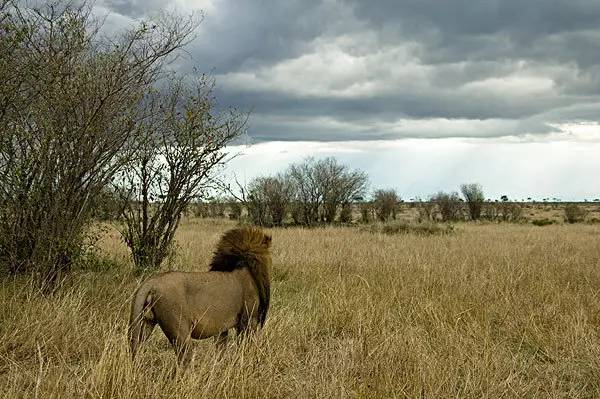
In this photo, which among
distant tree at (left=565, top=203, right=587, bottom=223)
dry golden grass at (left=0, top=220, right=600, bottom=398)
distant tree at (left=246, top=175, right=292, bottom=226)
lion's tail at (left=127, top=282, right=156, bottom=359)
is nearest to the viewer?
dry golden grass at (left=0, top=220, right=600, bottom=398)

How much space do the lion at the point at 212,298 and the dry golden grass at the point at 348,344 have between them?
21cm

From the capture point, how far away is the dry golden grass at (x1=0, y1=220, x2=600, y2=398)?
166 inches

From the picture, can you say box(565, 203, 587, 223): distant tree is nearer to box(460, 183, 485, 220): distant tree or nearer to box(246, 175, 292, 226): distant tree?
box(460, 183, 485, 220): distant tree

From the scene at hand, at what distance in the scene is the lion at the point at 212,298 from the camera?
450 centimetres

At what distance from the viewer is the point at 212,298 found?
4.83m

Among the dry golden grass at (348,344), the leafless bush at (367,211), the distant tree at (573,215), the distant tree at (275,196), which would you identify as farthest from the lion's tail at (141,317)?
Answer: the distant tree at (573,215)

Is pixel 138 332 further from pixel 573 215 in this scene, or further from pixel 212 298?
Answer: pixel 573 215

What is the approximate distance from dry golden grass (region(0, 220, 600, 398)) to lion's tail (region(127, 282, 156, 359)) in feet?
0.45

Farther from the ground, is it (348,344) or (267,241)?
(267,241)

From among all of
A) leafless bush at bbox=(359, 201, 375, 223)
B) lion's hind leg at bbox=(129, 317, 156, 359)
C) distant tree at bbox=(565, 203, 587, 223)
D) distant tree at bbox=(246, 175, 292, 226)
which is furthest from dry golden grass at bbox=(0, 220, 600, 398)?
distant tree at bbox=(565, 203, 587, 223)

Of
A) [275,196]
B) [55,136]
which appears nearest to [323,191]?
[275,196]

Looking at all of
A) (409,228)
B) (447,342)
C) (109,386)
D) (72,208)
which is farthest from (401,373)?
(409,228)

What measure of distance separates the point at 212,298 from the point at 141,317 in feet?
2.03

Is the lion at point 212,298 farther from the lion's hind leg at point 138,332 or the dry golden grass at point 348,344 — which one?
the dry golden grass at point 348,344
